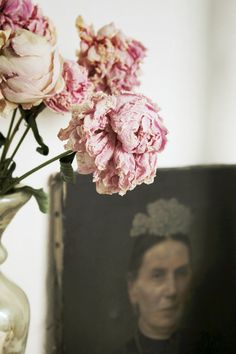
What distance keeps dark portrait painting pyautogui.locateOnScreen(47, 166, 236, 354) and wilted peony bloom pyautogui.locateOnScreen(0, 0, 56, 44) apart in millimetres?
395

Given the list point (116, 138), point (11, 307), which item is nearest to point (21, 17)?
point (116, 138)

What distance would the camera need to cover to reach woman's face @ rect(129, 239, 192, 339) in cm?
113

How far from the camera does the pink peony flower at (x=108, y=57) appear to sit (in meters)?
0.92

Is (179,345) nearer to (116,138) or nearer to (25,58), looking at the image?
(116,138)

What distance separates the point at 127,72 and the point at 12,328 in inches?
19.9

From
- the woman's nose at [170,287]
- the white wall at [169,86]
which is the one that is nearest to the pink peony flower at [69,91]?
the white wall at [169,86]

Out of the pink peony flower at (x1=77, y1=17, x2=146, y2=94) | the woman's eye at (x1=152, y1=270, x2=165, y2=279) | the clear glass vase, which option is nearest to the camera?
the clear glass vase

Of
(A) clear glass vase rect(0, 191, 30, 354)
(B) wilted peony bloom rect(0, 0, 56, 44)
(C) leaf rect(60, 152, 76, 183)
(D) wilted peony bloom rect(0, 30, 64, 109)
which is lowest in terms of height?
(A) clear glass vase rect(0, 191, 30, 354)

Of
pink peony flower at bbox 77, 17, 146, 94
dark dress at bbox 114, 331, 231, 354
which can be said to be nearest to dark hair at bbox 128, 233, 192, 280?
dark dress at bbox 114, 331, 231, 354

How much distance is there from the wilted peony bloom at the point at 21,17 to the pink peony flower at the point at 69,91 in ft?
0.28

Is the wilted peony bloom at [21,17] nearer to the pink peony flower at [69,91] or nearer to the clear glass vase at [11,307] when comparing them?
the pink peony flower at [69,91]

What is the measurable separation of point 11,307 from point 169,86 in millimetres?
648

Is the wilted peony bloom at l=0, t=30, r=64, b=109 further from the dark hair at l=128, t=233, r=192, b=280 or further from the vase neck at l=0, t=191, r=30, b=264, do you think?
the dark hair at l=128, t=233, r=192, b=280

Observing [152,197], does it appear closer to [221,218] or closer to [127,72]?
[221,218]
